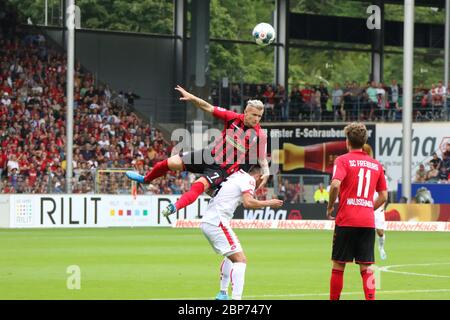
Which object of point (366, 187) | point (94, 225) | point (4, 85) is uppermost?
point (4, 85)

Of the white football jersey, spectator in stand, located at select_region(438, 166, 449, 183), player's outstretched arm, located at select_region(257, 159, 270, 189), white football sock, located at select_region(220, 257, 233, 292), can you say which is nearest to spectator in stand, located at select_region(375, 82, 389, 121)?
spectator in stand, located at select_region(438, 166, 449, 183)

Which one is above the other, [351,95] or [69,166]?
[351,95]

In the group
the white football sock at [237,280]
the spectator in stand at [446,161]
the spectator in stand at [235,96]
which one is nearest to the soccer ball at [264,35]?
the white football sock at [237,280]

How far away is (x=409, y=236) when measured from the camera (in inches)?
1425

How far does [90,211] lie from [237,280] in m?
27.1

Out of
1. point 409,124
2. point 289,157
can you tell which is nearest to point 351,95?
point 289,157

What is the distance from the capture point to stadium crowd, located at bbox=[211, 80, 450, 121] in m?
50.5

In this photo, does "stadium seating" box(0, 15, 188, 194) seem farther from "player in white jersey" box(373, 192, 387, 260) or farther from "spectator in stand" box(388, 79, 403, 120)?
"player in white jersey" box(373, 192, 387, 260)

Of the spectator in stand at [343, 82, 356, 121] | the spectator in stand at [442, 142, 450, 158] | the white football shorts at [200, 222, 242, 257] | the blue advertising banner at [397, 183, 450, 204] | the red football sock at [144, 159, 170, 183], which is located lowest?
the blue advertising banner at [397, 183, 450, 204]

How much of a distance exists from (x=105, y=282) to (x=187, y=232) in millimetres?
19596

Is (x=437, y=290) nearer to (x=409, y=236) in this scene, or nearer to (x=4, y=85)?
(x=409, y=236)

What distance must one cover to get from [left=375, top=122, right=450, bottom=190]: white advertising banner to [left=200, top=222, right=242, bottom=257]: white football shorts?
3502cm

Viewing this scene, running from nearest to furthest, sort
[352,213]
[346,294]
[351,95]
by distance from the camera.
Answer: [352,213], [346,294], [351,95]

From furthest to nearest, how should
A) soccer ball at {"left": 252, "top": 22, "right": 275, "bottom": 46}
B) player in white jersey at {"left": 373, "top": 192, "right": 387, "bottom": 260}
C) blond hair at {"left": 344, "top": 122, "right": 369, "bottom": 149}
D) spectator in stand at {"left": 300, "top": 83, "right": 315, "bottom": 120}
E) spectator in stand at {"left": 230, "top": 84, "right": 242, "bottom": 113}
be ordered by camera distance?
1. spectator in stand at {"left": 230, "top": 84, "right": 242, "bottom": 113}
2. spectator in stand at {"left": 300, "top": 83, "right": 315, "bottom": 120}
3. soccer ball at {"left": 252, "top": 22, "right": 275, "bottom": 46}
4. player in white jersey at {"left": 373, "top": 192, "right": 387, "bottom": 260}
5. blond hair at {"left": 344, "top": 122, "right": 369, "bottom": 149}
